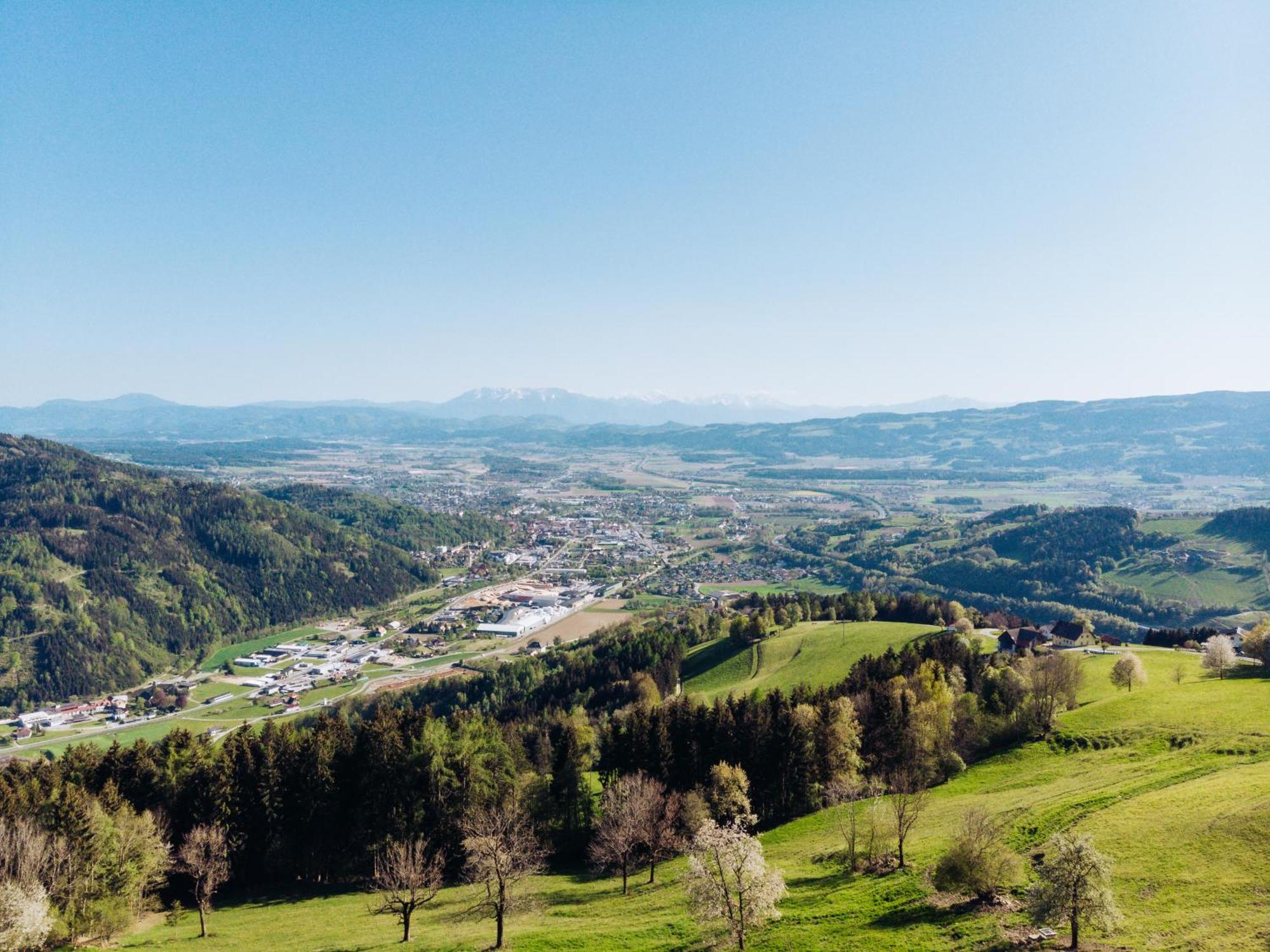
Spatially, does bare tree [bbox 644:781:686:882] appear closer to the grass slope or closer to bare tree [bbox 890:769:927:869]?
the grass slope

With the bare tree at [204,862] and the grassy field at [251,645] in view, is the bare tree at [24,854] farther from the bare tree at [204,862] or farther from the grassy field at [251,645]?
the grassy field at [251,645]

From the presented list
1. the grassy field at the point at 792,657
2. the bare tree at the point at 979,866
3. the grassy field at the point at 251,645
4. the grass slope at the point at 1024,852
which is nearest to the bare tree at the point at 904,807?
the grass slope at the point at 1024,852

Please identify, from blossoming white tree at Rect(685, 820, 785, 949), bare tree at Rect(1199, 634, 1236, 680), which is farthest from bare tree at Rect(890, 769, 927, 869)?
bare tree at Rect(1199, 634, 1236, 680)

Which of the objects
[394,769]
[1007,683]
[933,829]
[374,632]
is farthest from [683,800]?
[374,632]

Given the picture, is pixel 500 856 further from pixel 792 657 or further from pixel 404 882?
pixel 792 657

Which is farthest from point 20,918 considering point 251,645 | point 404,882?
point 251,645

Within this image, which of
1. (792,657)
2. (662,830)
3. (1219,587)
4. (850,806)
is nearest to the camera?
(850,806)

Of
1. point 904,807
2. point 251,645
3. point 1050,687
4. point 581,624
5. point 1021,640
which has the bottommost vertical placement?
point 251,645

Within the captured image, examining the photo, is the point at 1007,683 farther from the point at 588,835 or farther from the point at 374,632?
the point at 374,632
